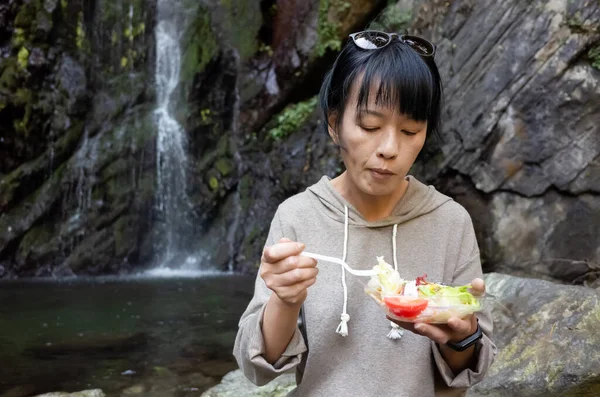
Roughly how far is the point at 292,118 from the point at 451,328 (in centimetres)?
1033

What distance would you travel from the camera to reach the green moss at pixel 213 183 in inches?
491

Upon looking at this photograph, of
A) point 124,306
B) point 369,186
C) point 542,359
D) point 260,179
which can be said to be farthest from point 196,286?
point 369,186

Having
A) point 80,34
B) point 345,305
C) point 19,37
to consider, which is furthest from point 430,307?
point 80,34

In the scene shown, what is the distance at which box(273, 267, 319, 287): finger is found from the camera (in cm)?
141

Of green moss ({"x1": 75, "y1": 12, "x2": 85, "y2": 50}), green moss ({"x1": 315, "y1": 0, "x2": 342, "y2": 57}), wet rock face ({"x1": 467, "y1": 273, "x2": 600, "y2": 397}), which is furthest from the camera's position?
green moss ({"x1": 75, "y1": 12, "x2": 85, "y2": 50})

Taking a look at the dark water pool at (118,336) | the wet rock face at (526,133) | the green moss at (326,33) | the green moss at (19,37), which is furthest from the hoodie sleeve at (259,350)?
the green moss at (19,37)

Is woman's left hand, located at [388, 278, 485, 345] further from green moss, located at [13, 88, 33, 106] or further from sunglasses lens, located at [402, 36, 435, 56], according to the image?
green moss, located at [13, 88, 33, 106]

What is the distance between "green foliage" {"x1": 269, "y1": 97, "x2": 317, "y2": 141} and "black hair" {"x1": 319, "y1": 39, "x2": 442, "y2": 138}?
32.1 feet

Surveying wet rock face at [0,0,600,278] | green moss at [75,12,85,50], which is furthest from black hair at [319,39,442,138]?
green moss at [75,12,85,50]

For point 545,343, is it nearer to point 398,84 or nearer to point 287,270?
point 398,84

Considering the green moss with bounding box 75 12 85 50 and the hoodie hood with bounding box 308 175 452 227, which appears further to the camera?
the green moss with bounding box 75 12 85 50

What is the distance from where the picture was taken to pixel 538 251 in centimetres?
704

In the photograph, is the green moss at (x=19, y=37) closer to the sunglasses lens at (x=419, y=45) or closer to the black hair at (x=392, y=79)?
the black hair at (x=392, y=79)

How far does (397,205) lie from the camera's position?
1.83 m
